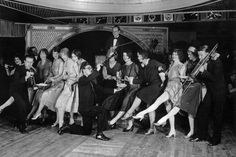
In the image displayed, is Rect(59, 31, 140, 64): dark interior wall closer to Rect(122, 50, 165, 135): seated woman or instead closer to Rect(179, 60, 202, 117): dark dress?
Rect(122, 50, 165, 135): seated woman

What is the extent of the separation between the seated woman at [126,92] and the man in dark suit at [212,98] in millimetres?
1439

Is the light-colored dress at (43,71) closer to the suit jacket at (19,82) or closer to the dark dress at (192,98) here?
the suit jacket at (19,82)

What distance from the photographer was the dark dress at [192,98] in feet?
18.7

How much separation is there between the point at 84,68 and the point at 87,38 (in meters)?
2.67

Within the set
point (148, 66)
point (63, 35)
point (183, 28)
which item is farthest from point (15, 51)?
point (183, 28)

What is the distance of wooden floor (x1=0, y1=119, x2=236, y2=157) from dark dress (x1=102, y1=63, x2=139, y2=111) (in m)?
0.54

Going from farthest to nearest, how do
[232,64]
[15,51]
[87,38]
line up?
[87,38] < [15,51] < [232,64]

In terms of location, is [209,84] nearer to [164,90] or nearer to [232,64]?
[164,90]

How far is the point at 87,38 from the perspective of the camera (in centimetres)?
848

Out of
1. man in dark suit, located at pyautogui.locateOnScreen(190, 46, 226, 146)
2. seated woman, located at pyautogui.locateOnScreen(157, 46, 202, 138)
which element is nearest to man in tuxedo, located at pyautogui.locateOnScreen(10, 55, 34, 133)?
seated woman, located at pyautogui.locateOnScreen(157, 46, 202, 138)

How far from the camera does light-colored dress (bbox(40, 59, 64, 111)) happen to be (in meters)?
6.65

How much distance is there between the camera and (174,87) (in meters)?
5.98

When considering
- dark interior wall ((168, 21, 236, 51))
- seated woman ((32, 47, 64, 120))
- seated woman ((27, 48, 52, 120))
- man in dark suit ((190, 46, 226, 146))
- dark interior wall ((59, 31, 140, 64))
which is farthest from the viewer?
dark interior wall ((59, 31, 140, 64))

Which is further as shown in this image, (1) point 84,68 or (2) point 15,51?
(2) point 15,51
